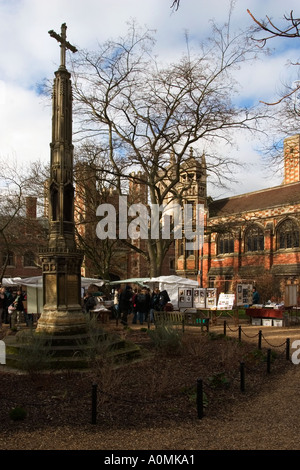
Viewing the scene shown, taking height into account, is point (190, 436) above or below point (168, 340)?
below

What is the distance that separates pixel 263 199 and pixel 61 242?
35226 mm

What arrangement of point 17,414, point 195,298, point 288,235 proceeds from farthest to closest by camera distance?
point 288,235, point 195,298, point 17,414

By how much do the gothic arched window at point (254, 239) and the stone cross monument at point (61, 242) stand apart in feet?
107

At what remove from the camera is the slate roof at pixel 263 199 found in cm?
3894

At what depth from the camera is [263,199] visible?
139ft

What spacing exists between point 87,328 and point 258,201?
1397 inches

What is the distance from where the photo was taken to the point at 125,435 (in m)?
5.41

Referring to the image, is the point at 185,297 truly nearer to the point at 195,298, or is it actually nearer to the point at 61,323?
the point at 195,298

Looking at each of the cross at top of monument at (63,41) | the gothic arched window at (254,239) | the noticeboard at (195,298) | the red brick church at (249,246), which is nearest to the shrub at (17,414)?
the cross at top of monument at (63,41)

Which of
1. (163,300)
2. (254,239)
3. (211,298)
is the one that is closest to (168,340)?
(163,300)

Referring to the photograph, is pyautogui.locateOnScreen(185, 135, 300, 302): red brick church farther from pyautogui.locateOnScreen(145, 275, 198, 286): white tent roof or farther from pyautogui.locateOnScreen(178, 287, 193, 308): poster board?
pyautogui.locateOnScreen(178, 287, 193, 308): poster board

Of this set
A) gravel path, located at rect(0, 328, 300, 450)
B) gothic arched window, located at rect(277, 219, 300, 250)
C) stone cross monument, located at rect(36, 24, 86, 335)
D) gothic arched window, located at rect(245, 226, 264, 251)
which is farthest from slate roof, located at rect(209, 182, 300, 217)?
gravel path, located at rect(0, 328, 300, 450)

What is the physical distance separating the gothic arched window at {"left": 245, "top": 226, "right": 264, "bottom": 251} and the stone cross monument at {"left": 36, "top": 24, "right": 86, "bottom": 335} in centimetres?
3256

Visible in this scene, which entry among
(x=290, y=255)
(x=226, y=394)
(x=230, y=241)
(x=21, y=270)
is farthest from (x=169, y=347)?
(x=21, y=270)
